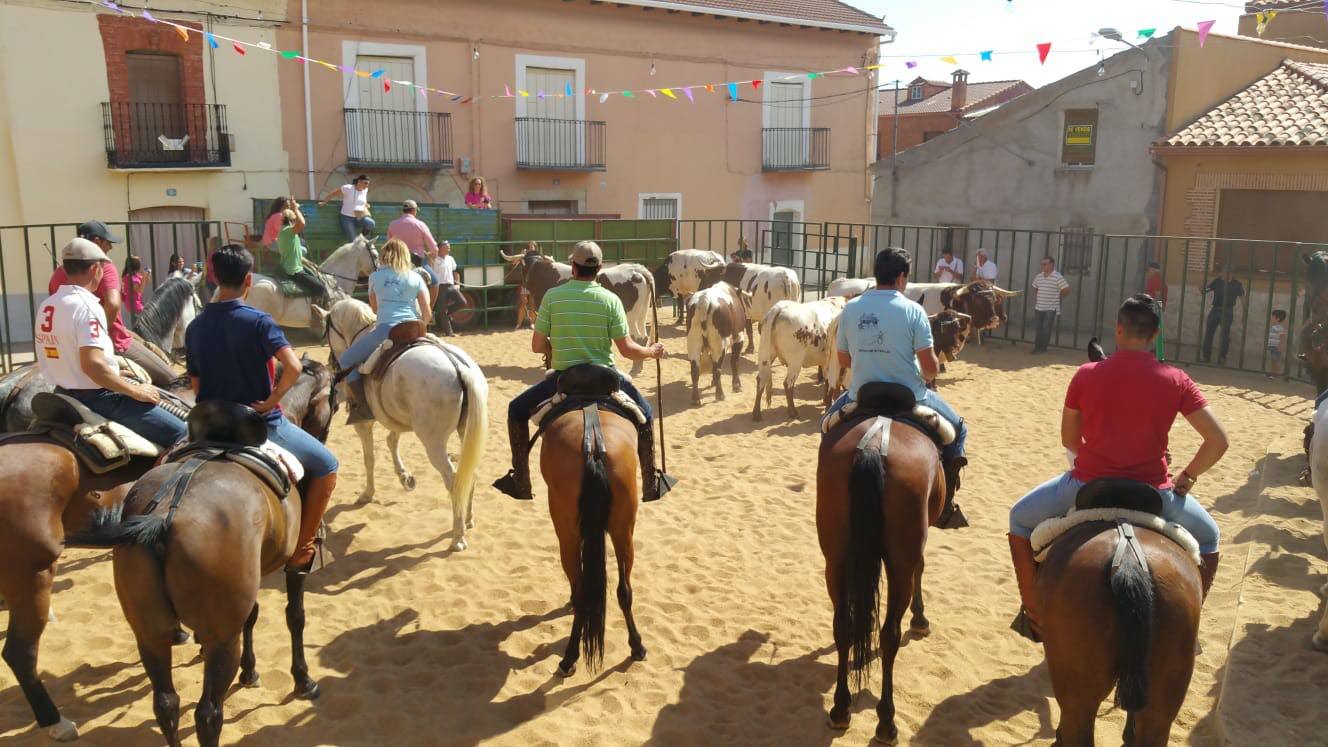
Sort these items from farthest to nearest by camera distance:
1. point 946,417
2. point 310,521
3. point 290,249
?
1. point 290,249
2. point 946,417
3. point 310,521

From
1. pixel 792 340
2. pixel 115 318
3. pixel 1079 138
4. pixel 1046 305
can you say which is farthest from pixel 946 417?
pixel 1079 138

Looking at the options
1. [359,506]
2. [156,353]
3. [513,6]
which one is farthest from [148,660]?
[513,6]

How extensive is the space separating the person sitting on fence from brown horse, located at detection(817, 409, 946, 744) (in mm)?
10794

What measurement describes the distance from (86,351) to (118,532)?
1654 millimetres

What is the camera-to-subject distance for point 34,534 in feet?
15.3

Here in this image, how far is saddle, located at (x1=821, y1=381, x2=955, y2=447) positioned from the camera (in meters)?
5.33

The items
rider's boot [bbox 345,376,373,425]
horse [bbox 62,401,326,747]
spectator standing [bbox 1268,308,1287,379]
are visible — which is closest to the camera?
horse [bbox 62,401,326,747]

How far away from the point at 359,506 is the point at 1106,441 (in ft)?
20.5

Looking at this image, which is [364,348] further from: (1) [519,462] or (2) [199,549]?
(2) [199,549]

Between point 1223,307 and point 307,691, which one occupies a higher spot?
point 1223,307

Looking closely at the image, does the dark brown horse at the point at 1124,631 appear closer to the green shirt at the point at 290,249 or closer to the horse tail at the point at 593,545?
the horse tail at the point at 593,545

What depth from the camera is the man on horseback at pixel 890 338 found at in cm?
540

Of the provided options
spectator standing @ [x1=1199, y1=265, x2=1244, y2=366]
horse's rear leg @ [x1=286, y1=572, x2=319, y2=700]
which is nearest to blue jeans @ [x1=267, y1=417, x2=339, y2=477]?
horse's rear leg @ [x1=286, y1=572, x2=319, y2=700]

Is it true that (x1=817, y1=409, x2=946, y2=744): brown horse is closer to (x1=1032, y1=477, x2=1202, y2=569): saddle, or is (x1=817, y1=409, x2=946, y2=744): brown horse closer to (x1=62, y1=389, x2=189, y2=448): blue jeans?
(x1=1032, y1=477, x2=1202, y2=569): saddle
